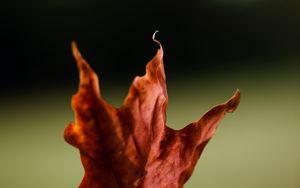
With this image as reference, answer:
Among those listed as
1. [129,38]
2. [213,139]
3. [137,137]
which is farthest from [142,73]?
[137,137]

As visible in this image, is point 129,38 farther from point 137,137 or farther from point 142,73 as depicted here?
point 137,137

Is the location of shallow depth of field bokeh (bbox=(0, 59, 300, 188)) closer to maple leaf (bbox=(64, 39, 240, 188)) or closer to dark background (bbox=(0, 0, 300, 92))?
dark background (bbox=(0, 0, 300, 92))

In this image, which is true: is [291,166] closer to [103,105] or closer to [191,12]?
[191,12]

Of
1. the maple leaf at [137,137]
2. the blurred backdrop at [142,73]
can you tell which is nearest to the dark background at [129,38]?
the blurred backdrop at [142,73]

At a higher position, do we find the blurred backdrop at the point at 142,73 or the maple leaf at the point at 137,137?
the blurred backdrop at the point at 142,73

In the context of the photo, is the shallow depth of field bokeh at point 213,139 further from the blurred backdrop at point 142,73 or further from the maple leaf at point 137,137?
the maple leaf at point 137,137

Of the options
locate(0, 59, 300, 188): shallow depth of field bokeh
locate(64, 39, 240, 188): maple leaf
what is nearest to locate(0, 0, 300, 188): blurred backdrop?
locate(0, 59, 300, 188): shallow depth of field bokeh

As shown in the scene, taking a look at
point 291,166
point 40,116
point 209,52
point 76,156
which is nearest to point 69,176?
point 76,156
